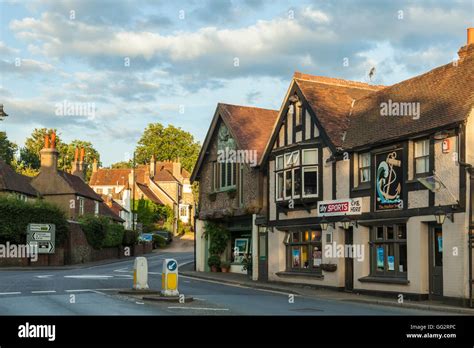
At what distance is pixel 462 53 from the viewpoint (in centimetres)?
2592

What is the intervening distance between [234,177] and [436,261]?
16749 millimetres

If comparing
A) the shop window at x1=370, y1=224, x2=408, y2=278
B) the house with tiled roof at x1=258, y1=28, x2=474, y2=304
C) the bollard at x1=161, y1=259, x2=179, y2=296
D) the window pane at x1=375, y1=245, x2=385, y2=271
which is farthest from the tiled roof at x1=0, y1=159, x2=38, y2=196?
the bollard at x1=161, y1=259, x2=179, y2=296

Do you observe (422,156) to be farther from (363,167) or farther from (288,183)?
(288,183)

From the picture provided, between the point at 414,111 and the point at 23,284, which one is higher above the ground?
the point at 414,111

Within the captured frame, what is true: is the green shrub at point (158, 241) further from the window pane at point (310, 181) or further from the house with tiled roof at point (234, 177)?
the window pane at point (310, 181)

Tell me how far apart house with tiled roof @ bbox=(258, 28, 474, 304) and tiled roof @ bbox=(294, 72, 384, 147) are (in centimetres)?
6

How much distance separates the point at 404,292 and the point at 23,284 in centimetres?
1425

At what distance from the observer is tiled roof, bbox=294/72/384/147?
28891mm

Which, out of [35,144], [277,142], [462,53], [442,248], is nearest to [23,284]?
[277,142]

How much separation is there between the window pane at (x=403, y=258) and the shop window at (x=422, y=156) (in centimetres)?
268

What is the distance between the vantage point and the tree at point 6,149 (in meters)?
92.6

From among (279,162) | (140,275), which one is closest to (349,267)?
(279,162)

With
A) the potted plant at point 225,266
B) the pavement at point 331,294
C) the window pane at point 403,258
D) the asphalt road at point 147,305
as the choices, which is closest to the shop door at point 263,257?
the pavement at point 331,294
